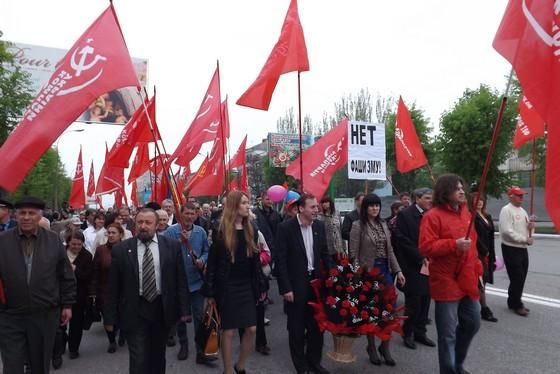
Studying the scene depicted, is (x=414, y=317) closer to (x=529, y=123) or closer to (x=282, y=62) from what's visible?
(x=529, y=123)

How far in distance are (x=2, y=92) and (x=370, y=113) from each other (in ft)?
112

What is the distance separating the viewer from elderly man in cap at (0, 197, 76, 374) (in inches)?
147

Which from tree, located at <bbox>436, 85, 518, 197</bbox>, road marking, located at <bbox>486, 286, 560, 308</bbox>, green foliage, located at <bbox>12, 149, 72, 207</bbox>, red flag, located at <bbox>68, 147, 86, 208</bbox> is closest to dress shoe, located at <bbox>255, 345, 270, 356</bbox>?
road marking, located at <bbox>486, 286, 560, 308</bbox>

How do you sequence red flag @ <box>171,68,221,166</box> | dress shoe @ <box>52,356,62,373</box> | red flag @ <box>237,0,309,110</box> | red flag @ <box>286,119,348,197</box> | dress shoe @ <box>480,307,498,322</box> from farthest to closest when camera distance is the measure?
red flag @ <box>171,68,221,166</box> → red flag @ <box>286,119,348,197</box> → dress shoe @ <box>480,307,498,322</box> → red flag @ <box>237,0,309,110</box> → dress shoe @ <box>52,356,62,373</box>

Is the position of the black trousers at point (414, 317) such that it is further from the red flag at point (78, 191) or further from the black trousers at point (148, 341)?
the red flag at point (78, 191)

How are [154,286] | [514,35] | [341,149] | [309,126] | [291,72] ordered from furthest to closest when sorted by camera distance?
[309,126]
[341,149]
[291,72]
[154,286]
[514,35]

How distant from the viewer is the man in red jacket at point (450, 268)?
13.0 ft

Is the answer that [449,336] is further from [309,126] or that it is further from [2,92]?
[309,126]

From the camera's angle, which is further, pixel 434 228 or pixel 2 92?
pixel 2 92

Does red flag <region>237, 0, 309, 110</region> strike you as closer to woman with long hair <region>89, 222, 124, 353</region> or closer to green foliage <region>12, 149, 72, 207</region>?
woman with long hair <region>89, 222, 124, 353</region>

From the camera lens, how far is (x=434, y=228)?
3.99 meters

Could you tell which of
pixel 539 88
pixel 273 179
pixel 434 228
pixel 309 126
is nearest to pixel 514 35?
pixel 539 88

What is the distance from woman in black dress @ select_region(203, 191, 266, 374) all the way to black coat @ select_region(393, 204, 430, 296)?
203cm

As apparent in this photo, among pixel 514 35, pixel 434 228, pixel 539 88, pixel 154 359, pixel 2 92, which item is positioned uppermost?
pixel 2 92
